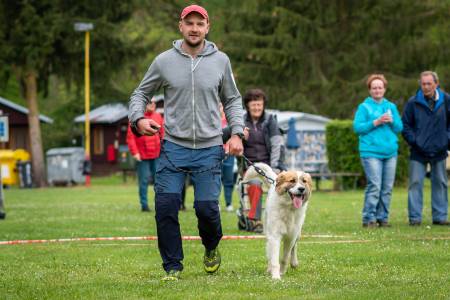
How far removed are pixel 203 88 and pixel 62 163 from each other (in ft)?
120

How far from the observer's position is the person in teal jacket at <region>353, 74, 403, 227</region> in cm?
1420

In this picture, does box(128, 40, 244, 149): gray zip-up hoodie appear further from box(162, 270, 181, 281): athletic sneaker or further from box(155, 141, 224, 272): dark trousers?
box(162, 270, 181, 281): athletic sneaker

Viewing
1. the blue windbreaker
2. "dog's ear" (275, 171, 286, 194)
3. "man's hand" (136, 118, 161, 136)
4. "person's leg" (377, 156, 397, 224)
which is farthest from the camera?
the blue windbreaker

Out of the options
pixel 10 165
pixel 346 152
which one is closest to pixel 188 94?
pixel 346 152

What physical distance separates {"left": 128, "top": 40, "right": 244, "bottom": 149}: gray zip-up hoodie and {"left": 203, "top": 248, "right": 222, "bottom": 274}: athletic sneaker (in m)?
1.01

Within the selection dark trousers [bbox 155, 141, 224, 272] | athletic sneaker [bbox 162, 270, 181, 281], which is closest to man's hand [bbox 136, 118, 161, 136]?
dark trousers [bbox 155, 141, 224, 272]

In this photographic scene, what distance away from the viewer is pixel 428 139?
14.7 m

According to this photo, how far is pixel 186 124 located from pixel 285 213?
53.1 inches

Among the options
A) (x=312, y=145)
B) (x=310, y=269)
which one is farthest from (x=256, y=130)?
(x=312, y=145)

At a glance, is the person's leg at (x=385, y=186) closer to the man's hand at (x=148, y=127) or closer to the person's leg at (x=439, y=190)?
the person's leg at (x=439, y=190)

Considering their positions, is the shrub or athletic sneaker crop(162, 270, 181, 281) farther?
the shrub

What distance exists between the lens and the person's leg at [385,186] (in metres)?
14.3

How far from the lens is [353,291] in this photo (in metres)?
7.69

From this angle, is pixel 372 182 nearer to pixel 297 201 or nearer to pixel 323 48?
pixel 297 201
